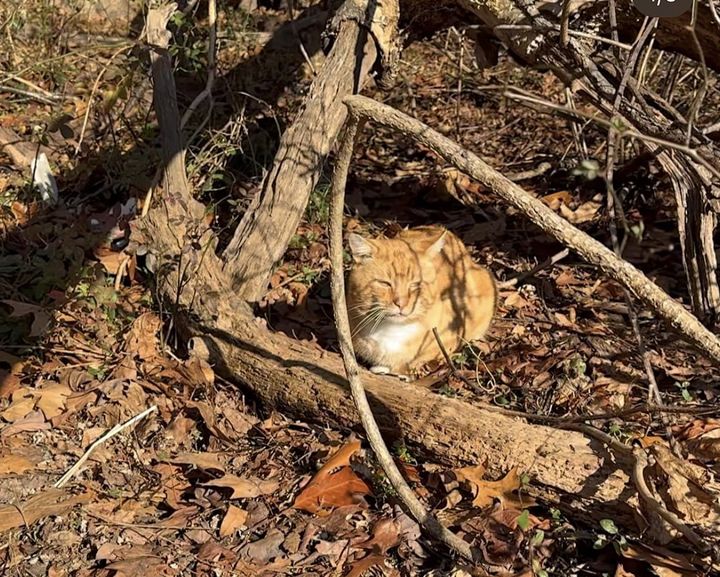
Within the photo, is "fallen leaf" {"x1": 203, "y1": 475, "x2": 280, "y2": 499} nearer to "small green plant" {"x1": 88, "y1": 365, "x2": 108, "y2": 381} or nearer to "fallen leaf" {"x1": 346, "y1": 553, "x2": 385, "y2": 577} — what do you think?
"fallen leaf" {"x1": 346, "y1": 553, "x2": 385, "y2": 577}

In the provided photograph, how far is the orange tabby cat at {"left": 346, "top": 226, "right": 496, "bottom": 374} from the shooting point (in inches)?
Result: 169

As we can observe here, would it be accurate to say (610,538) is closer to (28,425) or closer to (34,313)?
(28,425)

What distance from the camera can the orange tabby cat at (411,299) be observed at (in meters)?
4.30

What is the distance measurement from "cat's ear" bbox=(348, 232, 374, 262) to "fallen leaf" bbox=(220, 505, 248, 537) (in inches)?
59.0

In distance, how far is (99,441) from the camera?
374cm

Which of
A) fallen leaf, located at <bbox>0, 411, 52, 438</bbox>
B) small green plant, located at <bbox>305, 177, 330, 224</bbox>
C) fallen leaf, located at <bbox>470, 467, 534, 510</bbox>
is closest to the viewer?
fallen leaf, located at <bbox>470, 467, 534, 510</bbox>

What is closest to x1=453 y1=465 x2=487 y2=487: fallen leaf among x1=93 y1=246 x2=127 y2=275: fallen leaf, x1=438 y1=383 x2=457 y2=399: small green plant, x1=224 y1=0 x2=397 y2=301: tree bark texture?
x1=438 y1=383 x2=457 y2=399: small green plant

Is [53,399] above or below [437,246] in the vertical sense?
below

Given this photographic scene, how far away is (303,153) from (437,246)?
0.95 m

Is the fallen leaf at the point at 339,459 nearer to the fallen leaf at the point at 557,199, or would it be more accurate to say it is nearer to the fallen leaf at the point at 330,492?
the fallen leaf at the point at 330,492

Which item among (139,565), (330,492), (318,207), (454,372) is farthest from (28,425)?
(318,207)

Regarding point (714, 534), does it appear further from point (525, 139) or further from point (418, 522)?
point (525, 139)

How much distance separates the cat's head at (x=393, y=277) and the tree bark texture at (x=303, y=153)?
51cm

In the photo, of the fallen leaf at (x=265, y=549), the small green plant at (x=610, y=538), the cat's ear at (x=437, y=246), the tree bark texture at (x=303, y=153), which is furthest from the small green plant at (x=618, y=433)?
the tree bark texture at (x=303, y=153)
